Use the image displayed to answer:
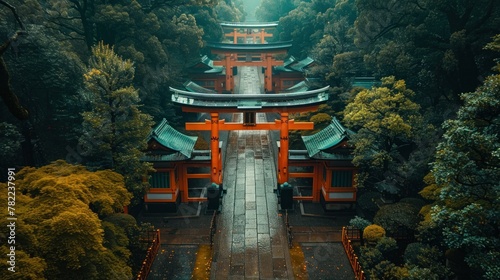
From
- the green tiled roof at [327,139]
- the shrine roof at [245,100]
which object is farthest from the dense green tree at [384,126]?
the shrine roof at [245,100]

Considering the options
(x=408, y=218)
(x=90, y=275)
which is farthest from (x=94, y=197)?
(x=408, y=218)

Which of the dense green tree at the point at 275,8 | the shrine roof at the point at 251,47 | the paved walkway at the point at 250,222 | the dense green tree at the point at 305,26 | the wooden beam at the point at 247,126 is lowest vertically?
the paved walkway at the point at 250,222

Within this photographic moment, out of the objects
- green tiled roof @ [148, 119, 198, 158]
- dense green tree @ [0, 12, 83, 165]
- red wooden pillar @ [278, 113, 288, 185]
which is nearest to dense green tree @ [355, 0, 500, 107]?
red wooden pillar @ [278, 113, 288, 185]

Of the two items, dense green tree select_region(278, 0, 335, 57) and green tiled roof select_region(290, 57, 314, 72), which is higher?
dense green tree select_region(278, 0, 335, 57)

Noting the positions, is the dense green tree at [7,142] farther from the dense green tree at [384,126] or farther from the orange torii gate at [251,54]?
the orange torii gate at [251,54]

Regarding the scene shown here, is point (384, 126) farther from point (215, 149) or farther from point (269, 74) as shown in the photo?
point (269, 74)

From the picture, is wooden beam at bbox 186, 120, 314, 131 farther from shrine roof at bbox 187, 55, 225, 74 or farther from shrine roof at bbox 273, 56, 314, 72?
shrine roof at bbox 273, 56, 314, 72

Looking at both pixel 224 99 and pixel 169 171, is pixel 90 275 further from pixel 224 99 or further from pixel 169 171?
pixel 224 99
